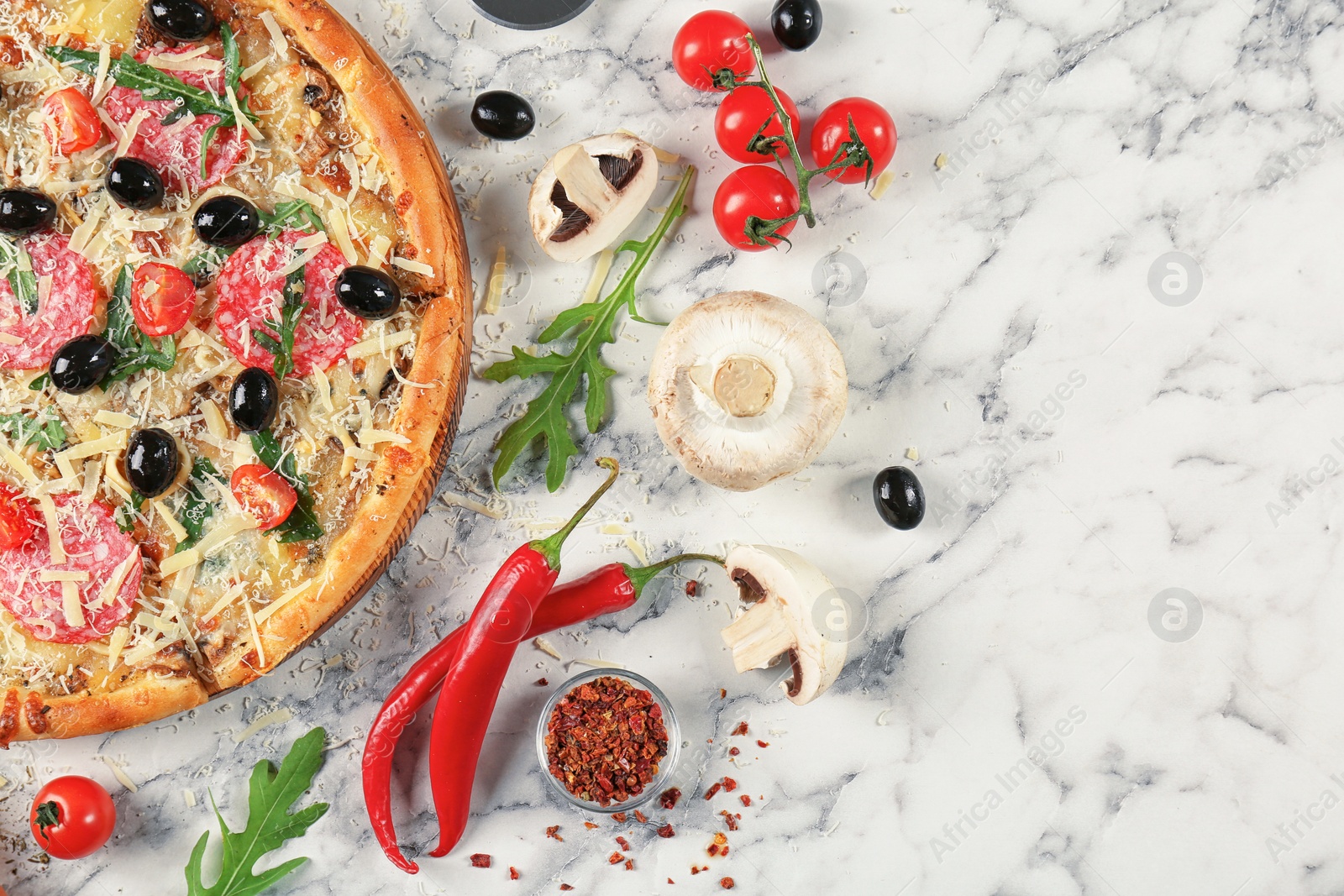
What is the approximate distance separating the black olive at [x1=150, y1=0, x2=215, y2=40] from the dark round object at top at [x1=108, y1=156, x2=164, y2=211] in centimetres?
30

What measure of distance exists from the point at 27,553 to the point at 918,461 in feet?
7.12

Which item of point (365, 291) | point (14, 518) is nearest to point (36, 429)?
point (14, 518)

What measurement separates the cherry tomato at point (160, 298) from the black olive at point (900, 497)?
67.5 inches

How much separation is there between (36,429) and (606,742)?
1543 mm

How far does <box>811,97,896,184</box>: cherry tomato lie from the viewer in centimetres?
230

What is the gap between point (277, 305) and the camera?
2.04 m

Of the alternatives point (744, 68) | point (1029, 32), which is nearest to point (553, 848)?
point (744, 68)

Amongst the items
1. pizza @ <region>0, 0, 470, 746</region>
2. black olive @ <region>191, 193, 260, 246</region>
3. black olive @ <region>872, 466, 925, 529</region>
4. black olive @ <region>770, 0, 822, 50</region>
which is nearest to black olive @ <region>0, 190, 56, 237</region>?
pizza @ <region>0, 0, 470, 746</region>

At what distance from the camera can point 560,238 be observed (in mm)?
2328

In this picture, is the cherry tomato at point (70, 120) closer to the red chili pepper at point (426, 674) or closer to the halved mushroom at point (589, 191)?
the halved mushroom at point (589, 191)

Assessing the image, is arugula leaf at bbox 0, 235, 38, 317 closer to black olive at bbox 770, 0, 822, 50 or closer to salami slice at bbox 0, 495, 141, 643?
salami slice at bbox 0, 495, 141, 643

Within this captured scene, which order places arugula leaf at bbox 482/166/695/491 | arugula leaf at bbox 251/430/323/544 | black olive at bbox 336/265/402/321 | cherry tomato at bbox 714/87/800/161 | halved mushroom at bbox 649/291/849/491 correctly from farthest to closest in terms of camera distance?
arugula leaf at bbox 482/166/695/491 → cherry tomato at bbox 714/87/800/161 → halved mushroom at bbox 649/291/849/491 → arugula leaf at bbox 251/430/323/544 → black olive at bbox 336/265/402/321

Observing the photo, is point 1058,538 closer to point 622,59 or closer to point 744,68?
point 744,68

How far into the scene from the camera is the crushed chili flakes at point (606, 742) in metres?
2.34
